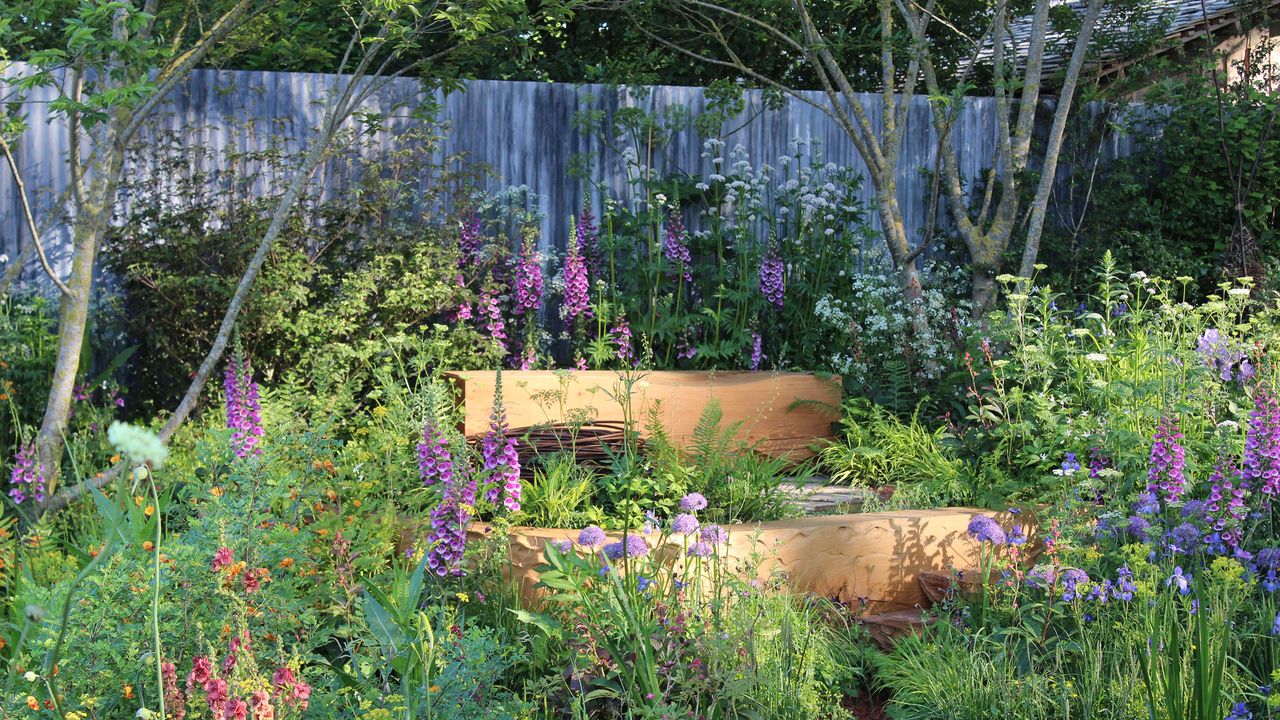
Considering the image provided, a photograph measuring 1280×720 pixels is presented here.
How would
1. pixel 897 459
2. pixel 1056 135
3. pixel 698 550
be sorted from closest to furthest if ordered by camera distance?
pixel 698 550, pixel 897 459, pixel 1056 135

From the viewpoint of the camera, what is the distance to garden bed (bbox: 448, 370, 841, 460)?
466 centimetres

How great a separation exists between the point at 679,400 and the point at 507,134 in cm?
239

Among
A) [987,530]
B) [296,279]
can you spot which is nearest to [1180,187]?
[987,530]

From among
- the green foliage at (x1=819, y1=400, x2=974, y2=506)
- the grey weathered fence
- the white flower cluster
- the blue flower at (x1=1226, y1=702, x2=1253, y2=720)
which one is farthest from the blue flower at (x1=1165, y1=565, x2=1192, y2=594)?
the grey weathered fence

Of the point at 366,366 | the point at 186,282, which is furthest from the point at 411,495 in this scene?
the point at 186,282

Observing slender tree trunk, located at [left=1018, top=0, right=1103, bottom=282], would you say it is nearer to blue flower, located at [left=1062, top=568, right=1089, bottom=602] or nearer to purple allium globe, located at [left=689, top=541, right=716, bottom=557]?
blue flower, located at [left=1062, top=568, right=1089, bottom=602]

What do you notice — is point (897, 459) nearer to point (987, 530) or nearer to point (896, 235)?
point (987, 530)

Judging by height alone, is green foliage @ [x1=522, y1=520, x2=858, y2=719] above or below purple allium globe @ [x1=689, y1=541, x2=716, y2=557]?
below

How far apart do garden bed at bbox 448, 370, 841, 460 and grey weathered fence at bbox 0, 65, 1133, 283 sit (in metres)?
1.66

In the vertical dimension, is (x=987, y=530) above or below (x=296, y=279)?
below

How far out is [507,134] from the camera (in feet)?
21.4

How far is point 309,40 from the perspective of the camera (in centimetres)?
775

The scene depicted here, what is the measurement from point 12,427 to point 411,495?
246 centimetres

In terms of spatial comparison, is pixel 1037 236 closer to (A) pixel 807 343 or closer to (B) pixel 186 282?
(A) pixel 807 343
